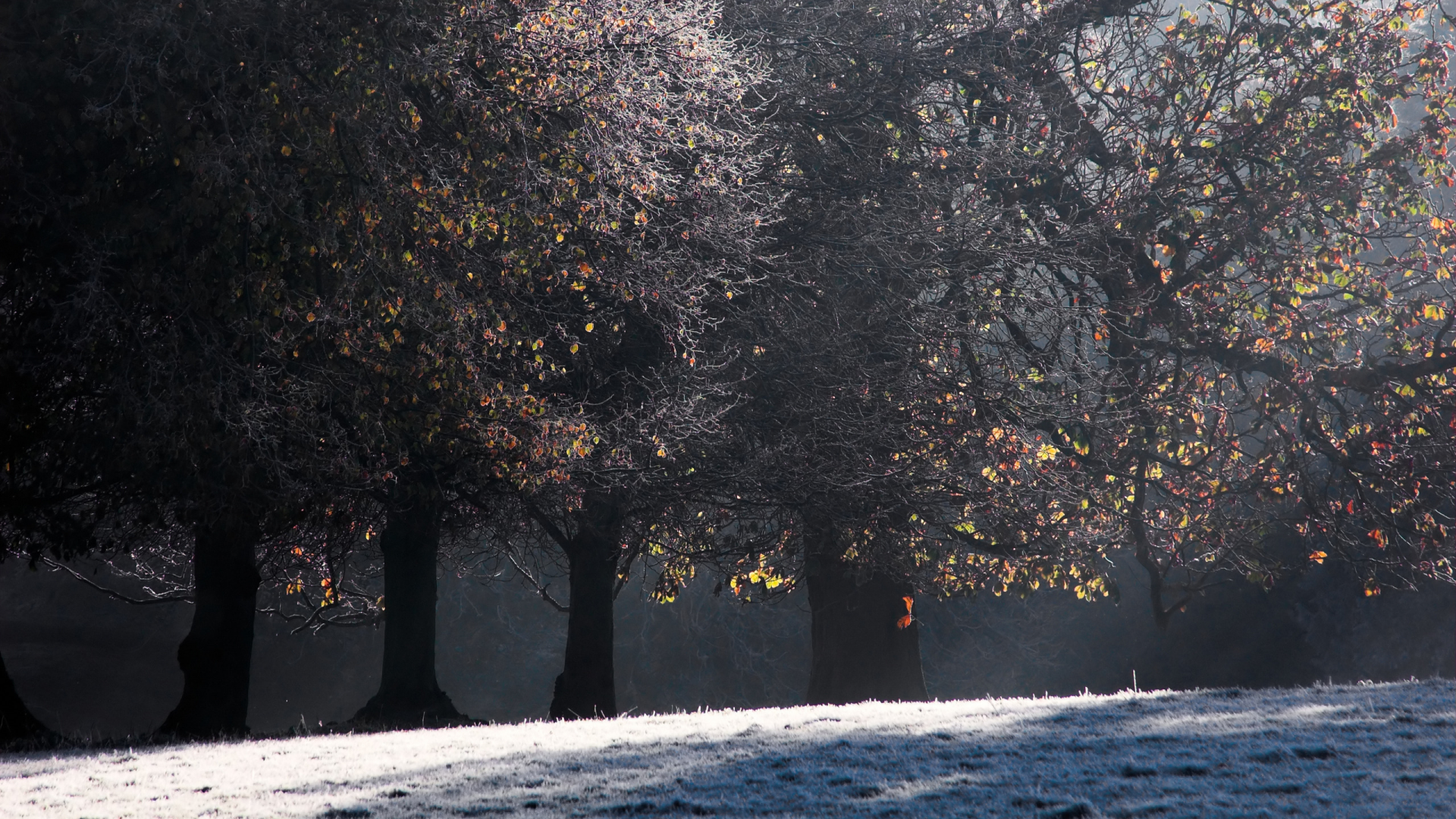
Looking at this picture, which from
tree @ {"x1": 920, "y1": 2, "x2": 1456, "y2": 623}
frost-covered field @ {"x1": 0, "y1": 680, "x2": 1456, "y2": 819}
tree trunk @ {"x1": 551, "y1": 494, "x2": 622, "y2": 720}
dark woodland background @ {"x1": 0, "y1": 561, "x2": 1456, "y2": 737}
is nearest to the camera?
frost-covered field @ {"x1": 0, "y1": 680, "x2": 1456, "y2": 819}

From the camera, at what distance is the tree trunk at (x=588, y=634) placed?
1434cm

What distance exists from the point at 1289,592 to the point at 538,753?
25.2 meters

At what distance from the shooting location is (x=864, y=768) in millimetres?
5863

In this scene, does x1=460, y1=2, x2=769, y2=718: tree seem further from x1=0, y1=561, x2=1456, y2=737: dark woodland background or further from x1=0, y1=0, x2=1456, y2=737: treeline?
x1=0, y1=561, x2=1456, y2=737: dark woodland background

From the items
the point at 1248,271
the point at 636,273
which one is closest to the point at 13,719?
the point at 636,273

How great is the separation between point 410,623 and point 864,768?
351 inches

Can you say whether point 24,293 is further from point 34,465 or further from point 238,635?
point 238,635

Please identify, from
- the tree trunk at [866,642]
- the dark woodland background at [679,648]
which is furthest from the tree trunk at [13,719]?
the dark woodland background at [679,648]

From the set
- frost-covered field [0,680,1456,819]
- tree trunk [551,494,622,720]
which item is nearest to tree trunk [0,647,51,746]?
frost-covered field [0,680,1456,819]

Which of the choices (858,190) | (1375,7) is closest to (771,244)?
(858,190)

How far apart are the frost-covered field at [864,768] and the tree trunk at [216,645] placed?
4012 millimetres

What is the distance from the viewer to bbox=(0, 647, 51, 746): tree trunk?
35.2 feet

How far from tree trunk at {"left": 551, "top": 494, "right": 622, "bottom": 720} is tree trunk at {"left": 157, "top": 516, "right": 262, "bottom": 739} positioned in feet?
12.0

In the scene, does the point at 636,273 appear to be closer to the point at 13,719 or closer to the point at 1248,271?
the point at 13,719
